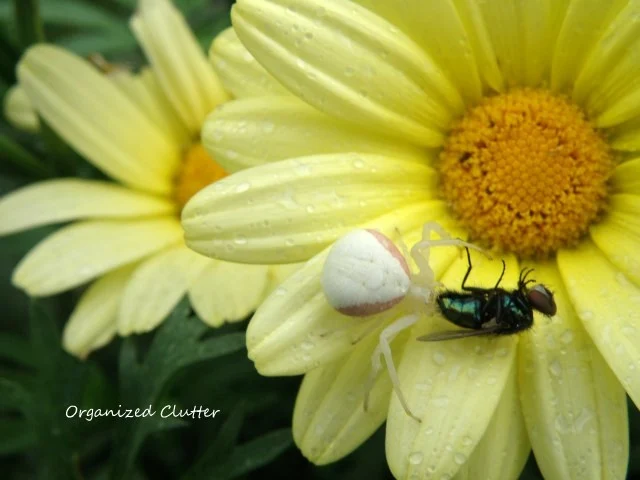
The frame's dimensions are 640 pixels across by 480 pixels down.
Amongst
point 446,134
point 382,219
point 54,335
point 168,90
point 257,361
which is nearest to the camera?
point 257,361

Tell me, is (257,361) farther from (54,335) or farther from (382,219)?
(54,335)

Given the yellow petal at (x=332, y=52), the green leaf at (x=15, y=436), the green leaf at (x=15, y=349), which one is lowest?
the green leaf at (x=15, y=436)

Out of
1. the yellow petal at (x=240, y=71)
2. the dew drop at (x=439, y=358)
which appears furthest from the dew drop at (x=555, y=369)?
the yellow petal at (x=240, y=71)

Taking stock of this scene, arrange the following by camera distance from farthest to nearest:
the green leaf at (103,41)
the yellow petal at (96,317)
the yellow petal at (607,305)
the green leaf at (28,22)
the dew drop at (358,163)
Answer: the green leaf at (103,41) → the green leaf at (28,22) → the yellow petal at (96,317) → the dew drop at (358,163) → the yellow petal at (607,305)

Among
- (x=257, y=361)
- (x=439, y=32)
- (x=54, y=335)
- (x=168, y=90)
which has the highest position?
(x=439, y=32)

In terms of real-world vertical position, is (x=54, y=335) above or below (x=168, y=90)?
below

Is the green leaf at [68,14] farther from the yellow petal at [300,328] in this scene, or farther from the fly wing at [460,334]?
the fly wing at [460,334]

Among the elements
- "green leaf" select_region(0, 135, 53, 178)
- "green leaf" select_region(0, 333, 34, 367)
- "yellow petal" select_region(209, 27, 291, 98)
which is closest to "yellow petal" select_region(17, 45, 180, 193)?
"green leaf" select_region(0, 135, 53, 178)

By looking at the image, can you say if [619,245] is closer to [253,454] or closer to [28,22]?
[253,454]

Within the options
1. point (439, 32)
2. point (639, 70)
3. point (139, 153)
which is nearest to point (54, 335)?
point (139, 153)
